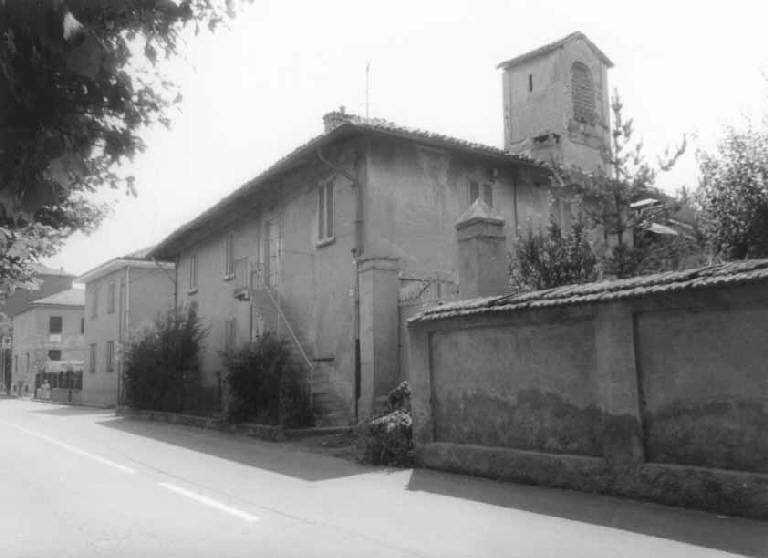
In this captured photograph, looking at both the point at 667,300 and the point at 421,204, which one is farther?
the point at 421,204

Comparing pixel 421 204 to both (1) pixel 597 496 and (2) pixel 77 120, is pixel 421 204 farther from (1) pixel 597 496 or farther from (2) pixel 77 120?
(2) pixel 77 120

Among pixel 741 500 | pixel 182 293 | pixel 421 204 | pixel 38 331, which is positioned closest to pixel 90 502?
pixel 741 500

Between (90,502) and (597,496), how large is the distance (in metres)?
5.24

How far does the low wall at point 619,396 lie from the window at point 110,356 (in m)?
24.9

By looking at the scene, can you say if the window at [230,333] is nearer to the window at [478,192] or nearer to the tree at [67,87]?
the window at [478,192]

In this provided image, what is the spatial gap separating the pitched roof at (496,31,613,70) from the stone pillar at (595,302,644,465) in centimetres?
1785

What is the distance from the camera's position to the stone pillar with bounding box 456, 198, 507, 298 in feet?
35.1

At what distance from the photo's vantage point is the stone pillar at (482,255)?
10695 millimetres

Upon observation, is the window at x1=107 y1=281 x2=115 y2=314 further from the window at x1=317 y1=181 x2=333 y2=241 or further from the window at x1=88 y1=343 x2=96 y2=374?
the window at x1=317 y1=181 x2=333 y2=241

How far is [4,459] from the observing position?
11.0 m

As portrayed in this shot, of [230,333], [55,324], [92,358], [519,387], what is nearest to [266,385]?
[230,333]

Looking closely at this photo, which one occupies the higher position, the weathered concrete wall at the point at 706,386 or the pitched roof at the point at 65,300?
the pitched roof at the point at 65,300

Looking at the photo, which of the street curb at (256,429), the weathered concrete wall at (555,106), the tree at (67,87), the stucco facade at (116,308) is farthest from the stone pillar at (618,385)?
the stucco facade at (116,308)

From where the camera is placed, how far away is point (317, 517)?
641 cm
